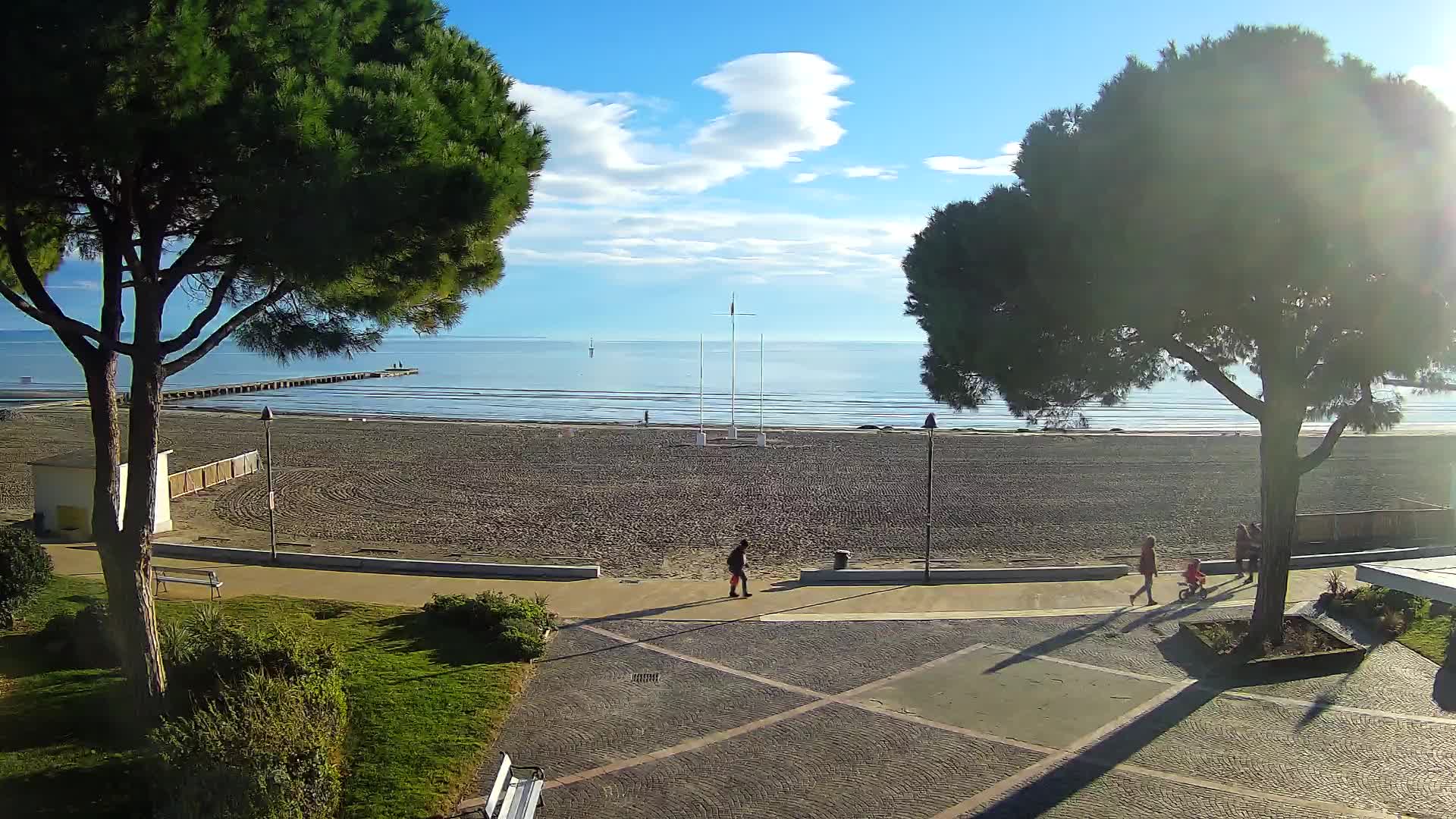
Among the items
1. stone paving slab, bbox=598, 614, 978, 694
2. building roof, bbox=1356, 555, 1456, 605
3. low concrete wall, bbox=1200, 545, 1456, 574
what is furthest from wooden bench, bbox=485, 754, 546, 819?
low concrete wall, bbox=1200, 545, 1456, 574

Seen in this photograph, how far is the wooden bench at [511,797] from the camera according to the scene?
250 inches

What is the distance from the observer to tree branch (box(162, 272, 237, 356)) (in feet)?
27.3

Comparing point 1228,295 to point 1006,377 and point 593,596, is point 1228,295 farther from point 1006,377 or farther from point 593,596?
point 593,596

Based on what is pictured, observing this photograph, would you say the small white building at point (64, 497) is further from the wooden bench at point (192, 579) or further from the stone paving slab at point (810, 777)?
the stone paving slab at point (810, 777)

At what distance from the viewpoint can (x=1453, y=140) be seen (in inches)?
397

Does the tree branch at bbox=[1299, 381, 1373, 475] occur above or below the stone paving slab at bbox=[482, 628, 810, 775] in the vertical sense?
above

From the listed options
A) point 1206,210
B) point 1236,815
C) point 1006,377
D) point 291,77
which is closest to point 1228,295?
point 1206,210

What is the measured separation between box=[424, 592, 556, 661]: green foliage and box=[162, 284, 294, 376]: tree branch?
4.58 meters

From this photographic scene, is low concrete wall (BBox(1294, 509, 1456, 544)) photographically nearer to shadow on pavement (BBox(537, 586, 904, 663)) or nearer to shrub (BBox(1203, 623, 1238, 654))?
shrub (BBox(1203, 623, 1238, 654))

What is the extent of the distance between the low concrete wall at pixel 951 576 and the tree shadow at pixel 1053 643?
2820mm

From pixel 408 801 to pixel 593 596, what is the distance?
293 inches

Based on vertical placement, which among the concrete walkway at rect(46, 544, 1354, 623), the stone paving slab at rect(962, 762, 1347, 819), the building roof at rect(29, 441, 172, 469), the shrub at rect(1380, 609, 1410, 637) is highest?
the building roof at rect(29, 441, 172, 469)

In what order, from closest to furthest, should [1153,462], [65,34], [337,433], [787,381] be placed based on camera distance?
[65,34] < [1153,462] < [337,433] < [787,381]

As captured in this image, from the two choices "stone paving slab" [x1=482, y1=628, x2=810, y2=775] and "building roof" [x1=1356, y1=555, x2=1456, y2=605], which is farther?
"building roof" [x1=1356, y1=555, x2=1456, y2=605]
